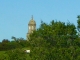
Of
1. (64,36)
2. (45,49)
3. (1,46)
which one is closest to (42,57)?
(45,49)

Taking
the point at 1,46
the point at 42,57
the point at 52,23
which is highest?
the point at 1,46

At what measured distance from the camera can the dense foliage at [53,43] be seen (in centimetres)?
3469

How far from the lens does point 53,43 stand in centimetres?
3631

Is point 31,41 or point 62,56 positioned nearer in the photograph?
point 62,56

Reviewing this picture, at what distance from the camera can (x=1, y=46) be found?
84.9m

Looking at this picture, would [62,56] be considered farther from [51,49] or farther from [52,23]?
[52,23]

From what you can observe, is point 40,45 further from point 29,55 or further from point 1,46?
point 1,46

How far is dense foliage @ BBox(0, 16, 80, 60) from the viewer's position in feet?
114

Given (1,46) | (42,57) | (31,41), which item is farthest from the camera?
(1,46)

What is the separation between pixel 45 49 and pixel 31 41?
2.37 m

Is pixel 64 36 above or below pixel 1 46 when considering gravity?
below

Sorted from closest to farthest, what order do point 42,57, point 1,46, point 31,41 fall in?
point 42,57 → point 31,41 → point 1,46

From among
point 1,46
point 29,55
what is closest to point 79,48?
point 29,55

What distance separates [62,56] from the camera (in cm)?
3450
